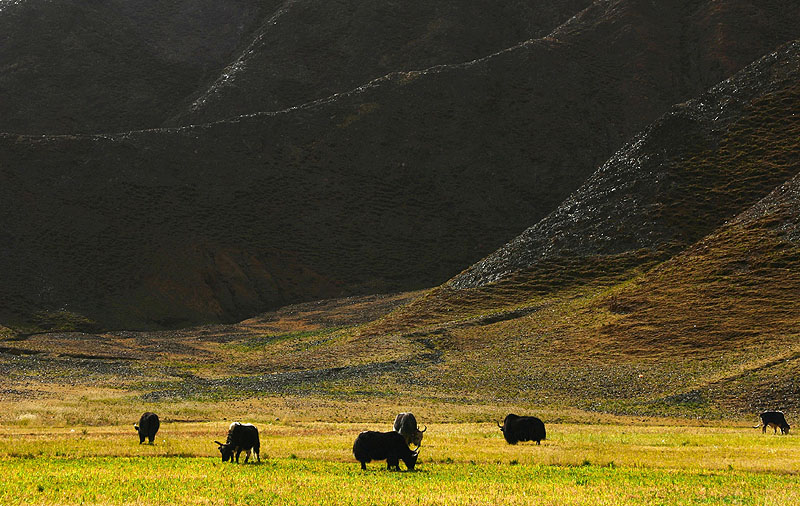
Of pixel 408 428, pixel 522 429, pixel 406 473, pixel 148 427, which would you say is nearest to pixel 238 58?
pixel 148 427

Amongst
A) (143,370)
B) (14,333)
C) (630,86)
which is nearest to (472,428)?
(143,370)

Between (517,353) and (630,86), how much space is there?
94455mm

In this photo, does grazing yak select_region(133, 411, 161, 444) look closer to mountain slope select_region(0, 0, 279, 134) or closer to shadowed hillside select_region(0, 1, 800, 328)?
shadowed hillside select_region(0, 1, 800, 328)

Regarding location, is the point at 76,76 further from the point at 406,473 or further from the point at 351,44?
the point at 406,473

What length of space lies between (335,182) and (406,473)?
118m

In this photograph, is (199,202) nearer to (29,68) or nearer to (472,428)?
(29,68)

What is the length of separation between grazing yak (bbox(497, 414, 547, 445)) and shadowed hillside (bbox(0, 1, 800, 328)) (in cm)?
8202

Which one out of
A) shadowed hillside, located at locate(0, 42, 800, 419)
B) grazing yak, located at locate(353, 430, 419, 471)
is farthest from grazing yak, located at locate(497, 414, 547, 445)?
shadowed hillside, located at locate(0, 42, 800, 419)

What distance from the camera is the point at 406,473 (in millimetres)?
20766

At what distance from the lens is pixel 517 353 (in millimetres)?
69062

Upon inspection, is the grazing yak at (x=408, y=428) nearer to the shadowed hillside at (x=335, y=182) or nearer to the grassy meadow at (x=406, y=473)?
the grassy meadow at (x=406, y=473)

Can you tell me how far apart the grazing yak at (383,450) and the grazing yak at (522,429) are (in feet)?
26.8

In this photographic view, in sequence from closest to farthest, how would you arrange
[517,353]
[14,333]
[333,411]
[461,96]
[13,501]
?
[13,501] < [333,411] < [517,353] < [14,333] < [461,96]

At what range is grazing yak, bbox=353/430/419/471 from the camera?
21.4m
